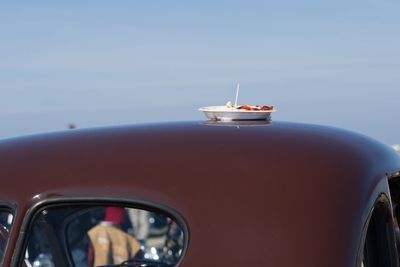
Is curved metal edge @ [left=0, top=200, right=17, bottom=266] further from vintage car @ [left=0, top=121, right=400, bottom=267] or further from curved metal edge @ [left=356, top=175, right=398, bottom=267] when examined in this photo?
curved metal edge @ [left=356, top=175, right=398, bottom=267]

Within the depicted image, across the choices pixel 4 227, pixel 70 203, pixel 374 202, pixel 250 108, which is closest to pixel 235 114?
pixel 250 108

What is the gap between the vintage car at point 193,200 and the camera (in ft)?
7.47

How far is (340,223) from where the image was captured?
2314 millimetres

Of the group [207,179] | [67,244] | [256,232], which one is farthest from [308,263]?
[67,244]

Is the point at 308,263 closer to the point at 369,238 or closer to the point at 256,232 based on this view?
the point at 256,232

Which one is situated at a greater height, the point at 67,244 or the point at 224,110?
the point at 224,110

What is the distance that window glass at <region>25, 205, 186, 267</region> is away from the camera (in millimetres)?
2369

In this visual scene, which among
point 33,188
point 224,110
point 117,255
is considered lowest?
point 117,255

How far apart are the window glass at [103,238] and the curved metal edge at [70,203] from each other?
1 cm

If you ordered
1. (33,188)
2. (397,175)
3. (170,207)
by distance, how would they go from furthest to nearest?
(397,175)
(33,188)
(170,207)

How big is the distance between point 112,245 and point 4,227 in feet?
1.20

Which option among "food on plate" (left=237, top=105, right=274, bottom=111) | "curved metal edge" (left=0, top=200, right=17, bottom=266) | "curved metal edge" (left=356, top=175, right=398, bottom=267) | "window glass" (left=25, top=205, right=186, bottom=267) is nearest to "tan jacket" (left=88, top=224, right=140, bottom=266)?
"window glass" (left=25, top=205, right=186, bottom=267)

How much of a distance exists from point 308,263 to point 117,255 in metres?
0.57

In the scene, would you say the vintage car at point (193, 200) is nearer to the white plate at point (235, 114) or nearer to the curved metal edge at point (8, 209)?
the curved metal edge at point (8, 209)
